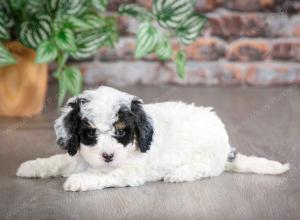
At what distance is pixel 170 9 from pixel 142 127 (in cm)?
69

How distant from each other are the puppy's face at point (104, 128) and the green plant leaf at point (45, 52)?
55cm

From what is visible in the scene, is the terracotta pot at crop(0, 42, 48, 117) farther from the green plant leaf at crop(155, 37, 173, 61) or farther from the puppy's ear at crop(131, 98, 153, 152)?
the puppy's ear at crop(131, 98, 153, 152)

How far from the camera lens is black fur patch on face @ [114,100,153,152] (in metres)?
1.56

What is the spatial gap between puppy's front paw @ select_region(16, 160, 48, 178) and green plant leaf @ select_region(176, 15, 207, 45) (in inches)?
30.7

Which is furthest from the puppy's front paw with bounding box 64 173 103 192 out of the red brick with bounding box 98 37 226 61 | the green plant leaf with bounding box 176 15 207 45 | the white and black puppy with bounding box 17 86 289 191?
the red brick with bounding box 98 37 226 61

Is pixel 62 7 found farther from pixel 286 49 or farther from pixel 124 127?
pixel 286 49

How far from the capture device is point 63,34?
2.14m

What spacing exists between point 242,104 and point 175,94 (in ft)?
1.13

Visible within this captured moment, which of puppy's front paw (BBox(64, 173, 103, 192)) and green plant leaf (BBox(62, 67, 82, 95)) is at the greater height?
green plant leaf (BBox(62, 67, 82, 95))

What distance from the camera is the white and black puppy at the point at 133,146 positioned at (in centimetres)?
155

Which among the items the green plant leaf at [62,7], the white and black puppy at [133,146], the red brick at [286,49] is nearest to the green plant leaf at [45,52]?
the green plant leaf at [62,7]

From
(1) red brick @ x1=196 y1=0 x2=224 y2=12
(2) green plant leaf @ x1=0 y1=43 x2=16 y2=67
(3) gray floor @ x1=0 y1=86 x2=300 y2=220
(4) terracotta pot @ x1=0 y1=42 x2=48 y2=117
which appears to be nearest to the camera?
(3) gray floor @ x1=0 y1=86 x2=300 y2=220

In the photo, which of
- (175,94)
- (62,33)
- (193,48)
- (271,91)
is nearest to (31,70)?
(62,33)

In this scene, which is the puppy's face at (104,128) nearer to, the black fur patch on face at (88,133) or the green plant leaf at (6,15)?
the black fur patch on face at (88,133)
